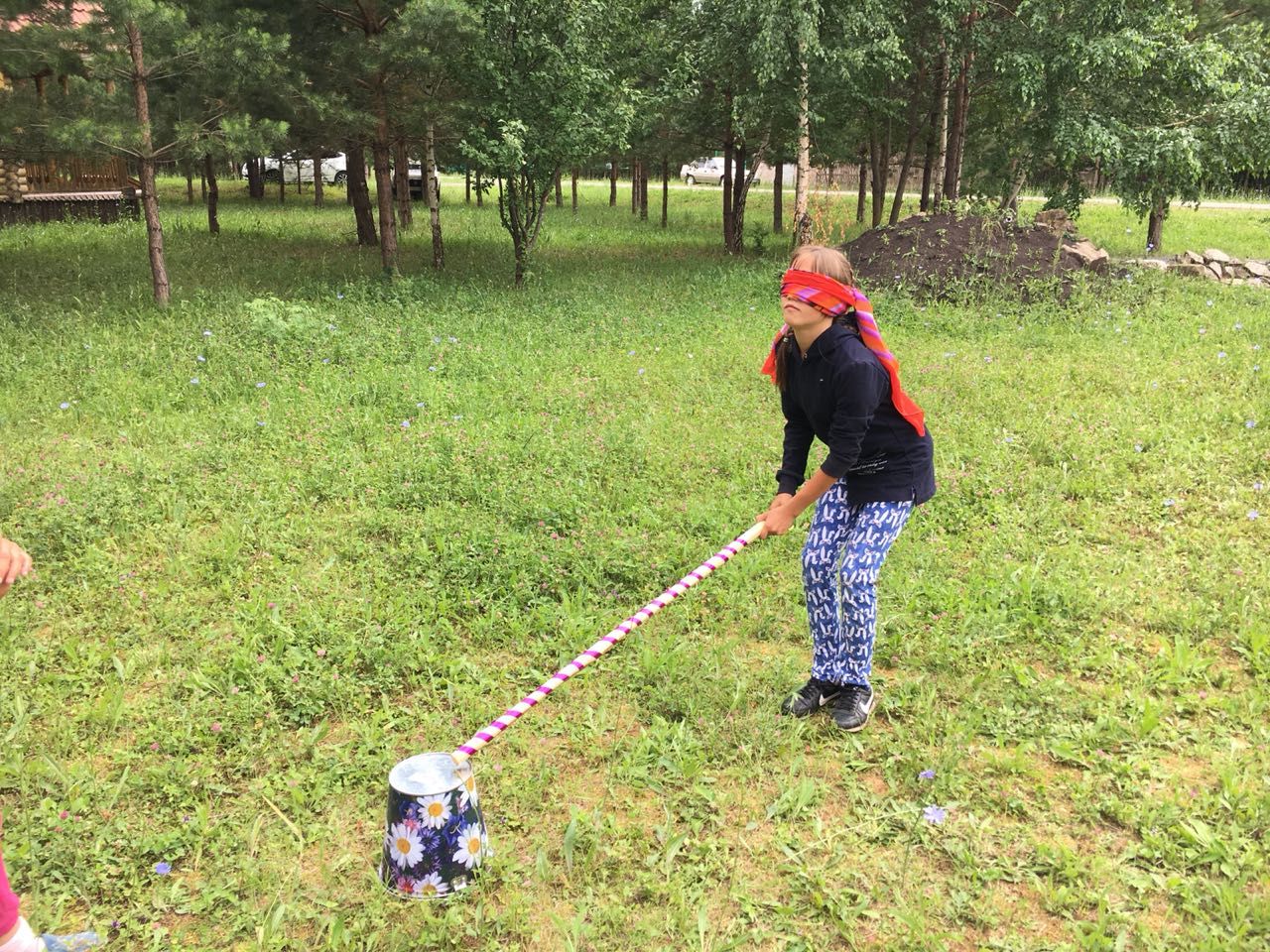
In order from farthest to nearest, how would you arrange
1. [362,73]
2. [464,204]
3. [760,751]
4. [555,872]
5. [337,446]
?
[464,204], [362,73], [337,446], [760,751], [555,872]

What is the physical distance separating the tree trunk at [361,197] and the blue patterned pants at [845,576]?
13730 millimetres

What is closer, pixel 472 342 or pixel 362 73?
pixel 472 342

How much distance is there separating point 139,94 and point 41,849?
8.72 metres

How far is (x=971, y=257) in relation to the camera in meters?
11.4

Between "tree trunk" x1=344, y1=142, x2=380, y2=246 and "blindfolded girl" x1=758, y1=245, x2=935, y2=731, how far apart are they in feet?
44.6

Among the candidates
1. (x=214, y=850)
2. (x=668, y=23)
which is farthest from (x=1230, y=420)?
(x=668, y=23)

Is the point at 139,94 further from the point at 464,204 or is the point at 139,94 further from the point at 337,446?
the point at 464,204

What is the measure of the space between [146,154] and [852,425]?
9149mm

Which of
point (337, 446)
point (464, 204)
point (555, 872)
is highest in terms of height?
point (464, 204)

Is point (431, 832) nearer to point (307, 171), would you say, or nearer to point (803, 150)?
point (803, 150)

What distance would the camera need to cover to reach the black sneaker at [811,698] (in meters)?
3.79

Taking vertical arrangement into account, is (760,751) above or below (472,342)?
below

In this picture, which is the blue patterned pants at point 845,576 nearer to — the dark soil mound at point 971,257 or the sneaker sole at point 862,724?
the sneaker sole at point 862,724

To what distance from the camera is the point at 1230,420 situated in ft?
22.1
